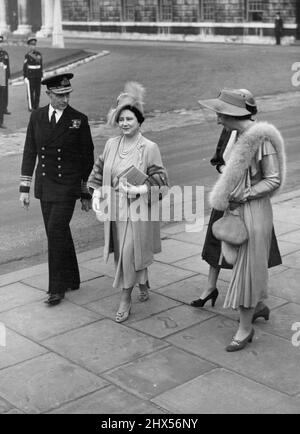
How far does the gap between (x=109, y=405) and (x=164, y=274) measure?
98.9 inches

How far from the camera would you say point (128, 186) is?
5.42 metres

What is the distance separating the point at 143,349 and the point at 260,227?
121 centimetres

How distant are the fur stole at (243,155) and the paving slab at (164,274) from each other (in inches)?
67.5

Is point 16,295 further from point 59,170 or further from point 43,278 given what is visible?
point 59,170

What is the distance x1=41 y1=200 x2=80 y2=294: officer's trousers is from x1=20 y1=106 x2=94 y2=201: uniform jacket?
10 cm

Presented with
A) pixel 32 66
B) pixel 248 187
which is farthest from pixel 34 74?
pixel 248 187

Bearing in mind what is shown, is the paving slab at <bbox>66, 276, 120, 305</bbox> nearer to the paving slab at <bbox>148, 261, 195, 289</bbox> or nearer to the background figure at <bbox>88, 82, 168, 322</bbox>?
the paving slab at <bbox>148, 261, 195, 289</bbox>

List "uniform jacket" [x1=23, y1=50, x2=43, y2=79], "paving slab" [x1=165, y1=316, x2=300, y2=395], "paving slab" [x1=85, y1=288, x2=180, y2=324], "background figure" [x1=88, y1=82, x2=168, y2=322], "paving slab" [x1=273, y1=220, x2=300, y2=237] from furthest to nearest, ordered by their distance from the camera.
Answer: "uniform jacket" [x1=23, y1=50, x2=43, y2=79] < "paving slab" [x1=273, y1=220, x2=300, y2=237] < "paving slab" [x1=85, y1=288, x2=180, y2=324] < "background figure" [x1=88, y1=82, x2=168, y2=322] < "paving slab" [x1=165, y1=316, x2=300, y2=395]

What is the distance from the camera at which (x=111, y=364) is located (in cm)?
482

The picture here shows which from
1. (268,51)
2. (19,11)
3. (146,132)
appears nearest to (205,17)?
(268,51)

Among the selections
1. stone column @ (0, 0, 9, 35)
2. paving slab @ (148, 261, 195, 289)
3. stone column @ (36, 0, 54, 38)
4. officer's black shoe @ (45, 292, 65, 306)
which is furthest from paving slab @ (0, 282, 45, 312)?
stone column @ (0, 0, 9, 35)

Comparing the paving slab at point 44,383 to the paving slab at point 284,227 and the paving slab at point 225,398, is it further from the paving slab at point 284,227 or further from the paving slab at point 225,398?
the paving slab at point 284,227

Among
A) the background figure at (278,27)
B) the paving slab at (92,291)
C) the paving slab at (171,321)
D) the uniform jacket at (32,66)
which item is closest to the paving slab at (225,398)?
the paving slab at (171,321)

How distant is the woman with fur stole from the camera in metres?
4.80
